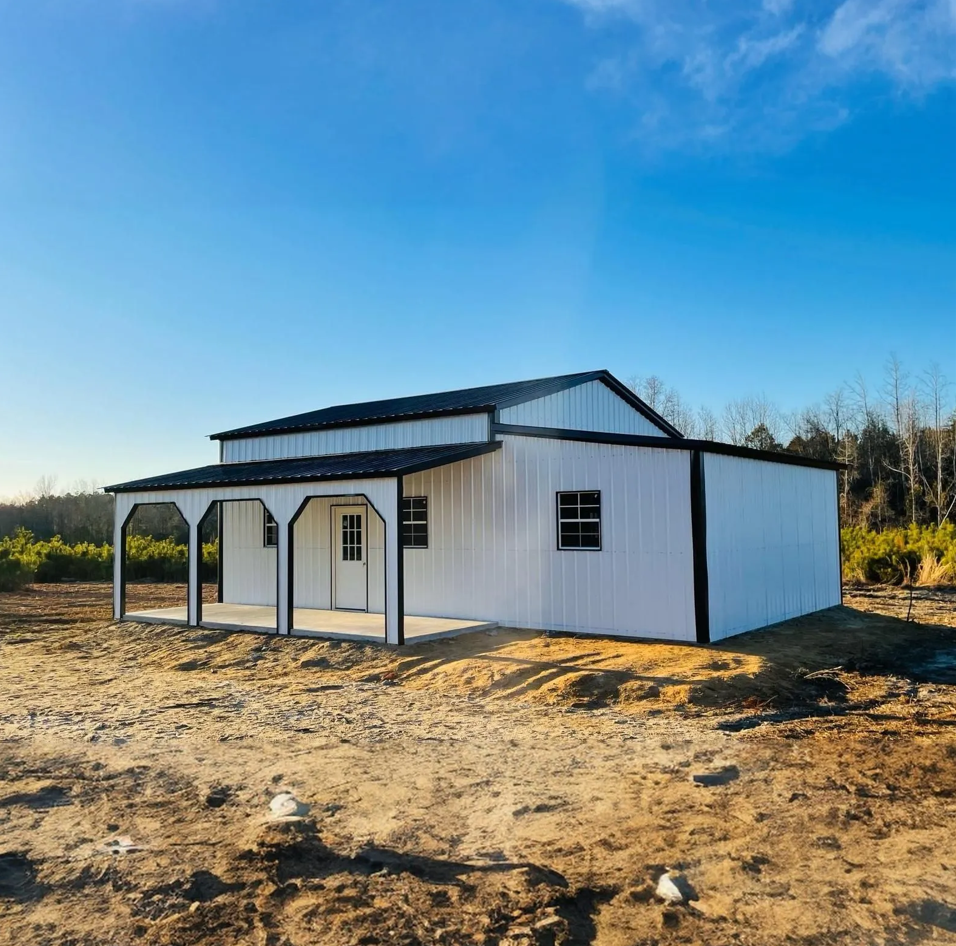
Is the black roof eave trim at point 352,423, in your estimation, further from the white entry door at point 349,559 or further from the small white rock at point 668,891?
the small white rock at point 668,891

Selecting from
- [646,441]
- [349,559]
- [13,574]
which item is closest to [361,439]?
[349,559]

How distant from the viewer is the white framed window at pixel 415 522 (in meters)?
14.2

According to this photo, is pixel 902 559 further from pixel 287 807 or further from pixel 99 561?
pixel 99 561

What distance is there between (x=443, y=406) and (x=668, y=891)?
1195 cm

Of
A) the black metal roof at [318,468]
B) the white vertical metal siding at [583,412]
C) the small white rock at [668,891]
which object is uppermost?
the white vertical metal siding at [583,412]

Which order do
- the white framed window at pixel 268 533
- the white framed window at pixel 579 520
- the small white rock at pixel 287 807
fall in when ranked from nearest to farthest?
1. the small white rock at pixel 287 807
2. the white framed window at pixel 579 520
3. the white framed window at pixel 268 533

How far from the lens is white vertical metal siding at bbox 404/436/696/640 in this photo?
11.3 m

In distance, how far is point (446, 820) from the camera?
498cm

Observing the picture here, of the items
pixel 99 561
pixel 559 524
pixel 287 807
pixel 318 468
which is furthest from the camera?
pixel 99 561

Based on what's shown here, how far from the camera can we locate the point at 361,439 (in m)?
16.0

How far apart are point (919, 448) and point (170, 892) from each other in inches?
1732

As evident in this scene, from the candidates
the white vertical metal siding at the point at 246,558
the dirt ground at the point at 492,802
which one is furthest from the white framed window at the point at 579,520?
the white vertical metal siding at the point at 246,558

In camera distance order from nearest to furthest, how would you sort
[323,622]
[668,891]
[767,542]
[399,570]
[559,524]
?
[668,891] < [399,570] < [559,524] < [767,542] < [323,622]

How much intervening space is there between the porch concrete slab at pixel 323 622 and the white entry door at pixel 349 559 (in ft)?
Answer: 1.14
